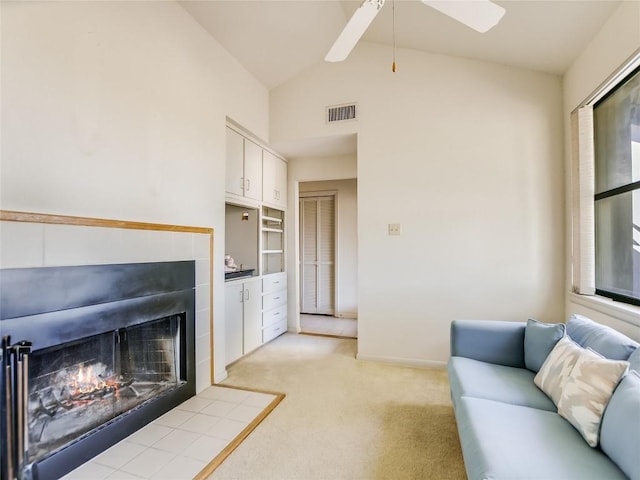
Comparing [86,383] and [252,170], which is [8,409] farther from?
[252,170]

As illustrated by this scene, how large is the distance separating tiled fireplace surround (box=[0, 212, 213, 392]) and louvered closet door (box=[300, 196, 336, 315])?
9.95ft

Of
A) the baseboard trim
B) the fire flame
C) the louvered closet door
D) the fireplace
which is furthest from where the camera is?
the louvered closet door

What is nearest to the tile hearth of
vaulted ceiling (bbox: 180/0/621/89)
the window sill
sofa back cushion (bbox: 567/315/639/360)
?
sofa back cushion (bbox: 567/315/639/360)

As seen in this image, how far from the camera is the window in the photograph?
2111mm

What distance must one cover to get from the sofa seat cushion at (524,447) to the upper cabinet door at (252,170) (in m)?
2.86

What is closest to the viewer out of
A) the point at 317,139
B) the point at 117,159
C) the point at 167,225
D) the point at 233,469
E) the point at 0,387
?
the point at 0,387

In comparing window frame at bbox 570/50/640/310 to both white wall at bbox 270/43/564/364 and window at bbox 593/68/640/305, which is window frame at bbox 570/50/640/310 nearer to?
window at bbox 593/68/640/305

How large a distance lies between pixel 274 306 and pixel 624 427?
3460 millimetres

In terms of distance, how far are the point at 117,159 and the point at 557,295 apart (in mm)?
3746

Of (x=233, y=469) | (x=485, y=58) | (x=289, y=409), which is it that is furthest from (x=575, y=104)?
(x=233, y=469)

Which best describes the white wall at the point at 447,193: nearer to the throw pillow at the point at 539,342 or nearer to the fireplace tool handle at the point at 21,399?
the throw pillow at the point at 539,342

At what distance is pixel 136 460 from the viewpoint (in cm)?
181

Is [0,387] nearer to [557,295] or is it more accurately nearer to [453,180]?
[453,180]

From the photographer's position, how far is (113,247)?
6.50 feet
